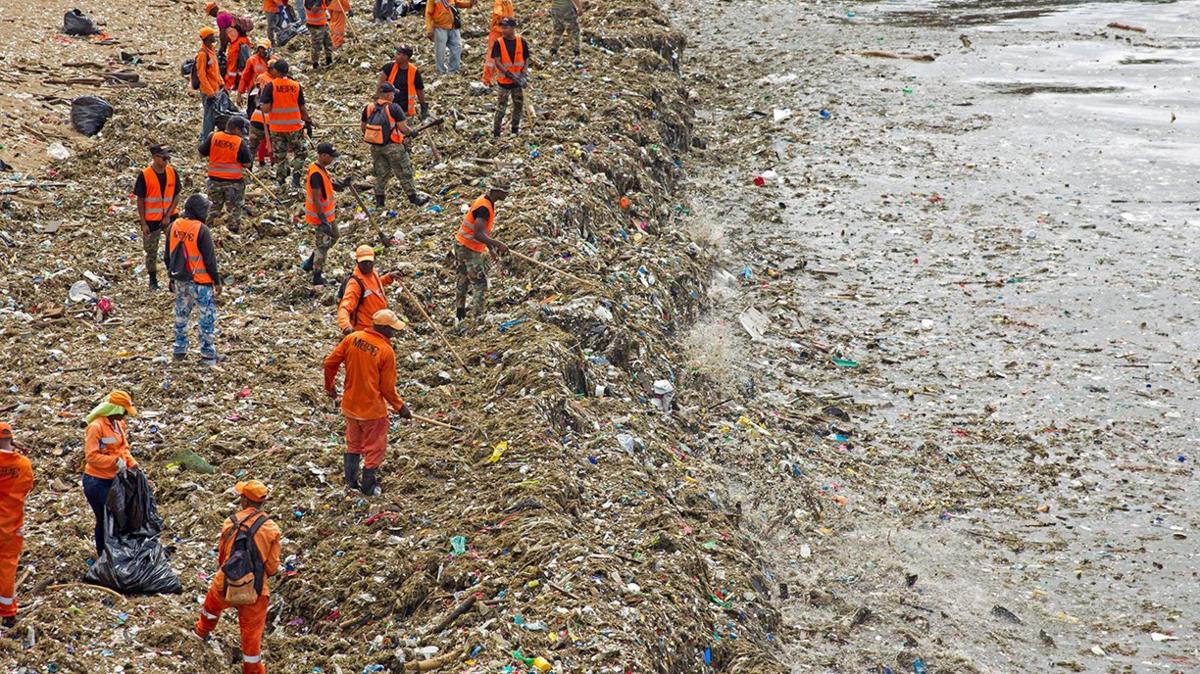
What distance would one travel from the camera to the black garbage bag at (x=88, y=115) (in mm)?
15352

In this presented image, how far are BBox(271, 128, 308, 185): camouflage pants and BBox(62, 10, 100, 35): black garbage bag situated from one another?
7290 millimetres

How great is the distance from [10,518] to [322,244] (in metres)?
5.19

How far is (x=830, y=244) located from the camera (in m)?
16.3

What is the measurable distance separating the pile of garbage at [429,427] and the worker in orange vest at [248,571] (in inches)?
17.7

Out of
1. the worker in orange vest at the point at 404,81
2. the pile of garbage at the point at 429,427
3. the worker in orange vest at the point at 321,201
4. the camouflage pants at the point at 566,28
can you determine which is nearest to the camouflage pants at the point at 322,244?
the worker in orange vest at the point at 321,201

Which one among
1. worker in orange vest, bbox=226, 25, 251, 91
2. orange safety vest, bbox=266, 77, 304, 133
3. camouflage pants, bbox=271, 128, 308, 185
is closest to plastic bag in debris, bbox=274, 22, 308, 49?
worker in orange vest, bbox=226, 25, 251, 91

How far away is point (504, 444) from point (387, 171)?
5115 mm

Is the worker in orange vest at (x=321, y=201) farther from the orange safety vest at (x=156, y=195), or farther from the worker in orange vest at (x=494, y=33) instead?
the worker in orange vest at (x=494, y=33)

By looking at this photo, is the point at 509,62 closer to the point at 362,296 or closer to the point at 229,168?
the point at 229,168

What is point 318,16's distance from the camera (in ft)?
56.1

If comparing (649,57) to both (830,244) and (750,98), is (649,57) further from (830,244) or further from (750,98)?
(830,244)

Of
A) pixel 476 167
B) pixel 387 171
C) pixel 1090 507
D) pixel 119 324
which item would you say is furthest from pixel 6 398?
pixel 1090 507

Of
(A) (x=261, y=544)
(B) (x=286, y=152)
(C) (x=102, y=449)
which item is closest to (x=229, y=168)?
(B) (x=286, y=152)

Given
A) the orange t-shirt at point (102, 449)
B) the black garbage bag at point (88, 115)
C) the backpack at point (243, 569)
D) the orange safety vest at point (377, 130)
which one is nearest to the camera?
the backpack at point (243, 569)
